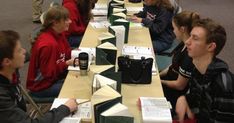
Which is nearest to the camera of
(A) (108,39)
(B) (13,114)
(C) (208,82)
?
(B) (13,114)

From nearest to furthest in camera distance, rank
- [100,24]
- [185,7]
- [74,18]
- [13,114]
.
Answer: [13,114]
[100,24]
[74,18]
[185,7]

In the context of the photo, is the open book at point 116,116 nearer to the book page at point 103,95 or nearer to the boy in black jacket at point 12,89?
the book page at point 103,95

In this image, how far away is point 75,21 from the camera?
4.40 meters

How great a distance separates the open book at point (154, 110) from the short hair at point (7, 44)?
87cm

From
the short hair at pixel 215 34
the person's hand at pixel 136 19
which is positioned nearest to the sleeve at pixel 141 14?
the person's hand at pixel 136 19

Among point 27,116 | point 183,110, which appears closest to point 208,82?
point 183,110

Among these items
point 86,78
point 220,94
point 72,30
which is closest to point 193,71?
point 220,94

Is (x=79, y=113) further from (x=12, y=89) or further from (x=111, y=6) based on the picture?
(x=111, y=6)

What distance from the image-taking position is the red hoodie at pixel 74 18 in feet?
14.4

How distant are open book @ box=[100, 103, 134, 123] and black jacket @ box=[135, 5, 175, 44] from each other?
240cm

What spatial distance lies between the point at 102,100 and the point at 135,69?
2.29ft

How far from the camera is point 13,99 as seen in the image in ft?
7.04

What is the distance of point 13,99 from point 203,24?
1.35 m

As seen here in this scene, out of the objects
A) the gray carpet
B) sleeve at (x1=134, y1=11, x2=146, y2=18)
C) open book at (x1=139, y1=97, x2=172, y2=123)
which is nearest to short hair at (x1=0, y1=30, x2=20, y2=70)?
open book at (x1=139, y1=97, x2=172, y2=123)
